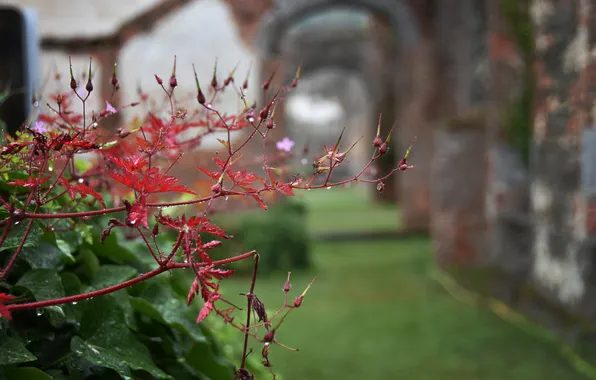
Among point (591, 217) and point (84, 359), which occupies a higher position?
point (84, 359)

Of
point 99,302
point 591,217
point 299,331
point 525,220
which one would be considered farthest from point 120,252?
point 525,220

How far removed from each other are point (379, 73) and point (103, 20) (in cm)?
1081

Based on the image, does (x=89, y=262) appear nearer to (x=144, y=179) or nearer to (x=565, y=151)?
(x=144, y=179)

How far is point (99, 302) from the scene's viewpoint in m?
1.04

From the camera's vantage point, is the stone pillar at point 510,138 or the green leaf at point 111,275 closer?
the green leaf at point 111,275

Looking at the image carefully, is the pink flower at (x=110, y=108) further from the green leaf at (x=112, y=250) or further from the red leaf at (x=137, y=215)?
the green leaf at (x=112, y=250)

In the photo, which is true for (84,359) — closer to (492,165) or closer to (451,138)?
(492,165)

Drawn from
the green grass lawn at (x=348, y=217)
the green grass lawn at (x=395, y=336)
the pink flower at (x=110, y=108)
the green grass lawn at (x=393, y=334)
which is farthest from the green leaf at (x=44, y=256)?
the green grass lawn at (x=348, y=217)

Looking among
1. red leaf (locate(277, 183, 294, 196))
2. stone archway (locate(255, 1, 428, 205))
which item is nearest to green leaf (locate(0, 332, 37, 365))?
red leaf (locate(277, 183, 294, 196))

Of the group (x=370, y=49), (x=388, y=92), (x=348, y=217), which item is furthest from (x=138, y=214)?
(x=370, y=49)

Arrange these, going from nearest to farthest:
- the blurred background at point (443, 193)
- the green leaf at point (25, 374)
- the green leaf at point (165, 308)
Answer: the green leaf at point (25, 374), the green leaf at point (165, 308), the blurred background at point (443, 193)

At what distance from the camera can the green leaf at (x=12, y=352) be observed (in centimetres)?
85

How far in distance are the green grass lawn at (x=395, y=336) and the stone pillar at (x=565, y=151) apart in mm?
484

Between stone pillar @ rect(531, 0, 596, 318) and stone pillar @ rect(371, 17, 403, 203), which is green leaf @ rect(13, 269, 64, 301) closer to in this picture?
stone pillar @ rect(531, 0, 596, 318)
